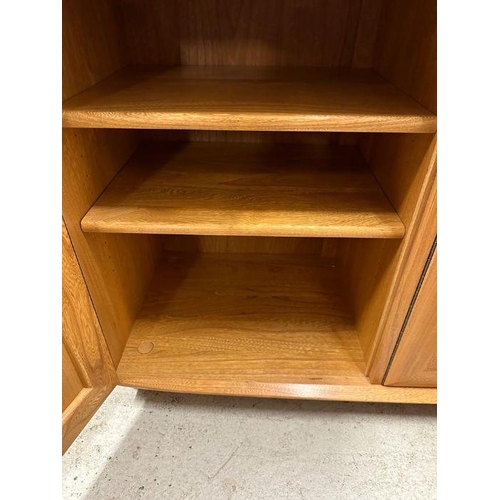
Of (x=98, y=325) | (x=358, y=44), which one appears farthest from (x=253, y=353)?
(x=358, y=44)

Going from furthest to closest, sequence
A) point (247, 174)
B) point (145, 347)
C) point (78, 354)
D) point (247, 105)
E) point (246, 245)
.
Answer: point (246, 245)
point (145, 347)
point (247, 174)
point (78, 354)
point (247, 105)

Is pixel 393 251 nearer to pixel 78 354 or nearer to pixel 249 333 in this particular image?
pixel 249 333

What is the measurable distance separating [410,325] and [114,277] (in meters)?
0.57

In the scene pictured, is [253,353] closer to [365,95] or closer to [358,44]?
[365,95]

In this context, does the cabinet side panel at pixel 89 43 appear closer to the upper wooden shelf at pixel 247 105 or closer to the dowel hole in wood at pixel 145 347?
the upper wooden shelf at pixel 247 105

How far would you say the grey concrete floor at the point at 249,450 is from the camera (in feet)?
2.45

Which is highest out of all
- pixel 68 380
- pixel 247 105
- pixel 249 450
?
pixel 247 105

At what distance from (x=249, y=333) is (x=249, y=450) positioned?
24cm

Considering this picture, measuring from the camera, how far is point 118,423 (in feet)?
2.83

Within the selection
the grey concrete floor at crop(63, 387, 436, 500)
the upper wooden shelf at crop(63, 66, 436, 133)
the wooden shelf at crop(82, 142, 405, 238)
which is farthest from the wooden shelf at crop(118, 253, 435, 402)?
the upper wooden shelf at crop(63, 66, 436, 133)

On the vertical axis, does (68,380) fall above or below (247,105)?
below

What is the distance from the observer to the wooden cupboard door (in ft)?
2.06

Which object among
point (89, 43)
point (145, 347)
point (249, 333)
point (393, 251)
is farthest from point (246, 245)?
point (89, 43)

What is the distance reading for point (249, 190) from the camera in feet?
2.30
